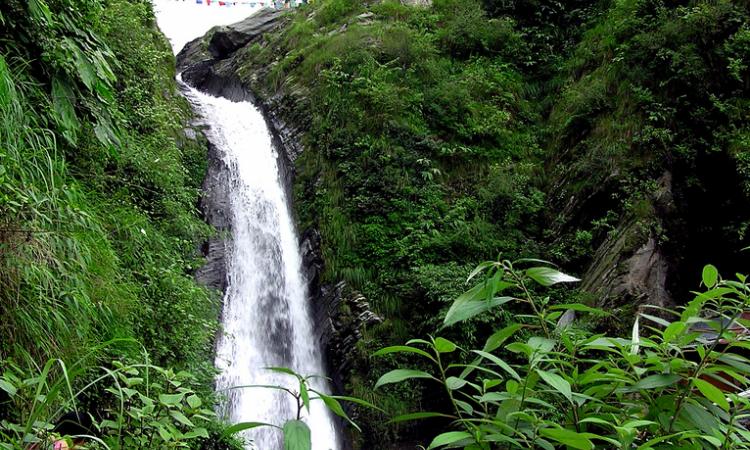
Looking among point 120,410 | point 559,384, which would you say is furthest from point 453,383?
point 120,410

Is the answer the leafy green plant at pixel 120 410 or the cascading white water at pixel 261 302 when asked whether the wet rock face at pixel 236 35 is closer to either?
the cascading white water at pixel 261 302

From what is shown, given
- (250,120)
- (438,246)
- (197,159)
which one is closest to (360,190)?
(438,246)

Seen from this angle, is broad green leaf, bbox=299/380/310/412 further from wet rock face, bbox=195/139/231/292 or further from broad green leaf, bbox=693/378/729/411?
wet rock face, bbox=195/139/231/292

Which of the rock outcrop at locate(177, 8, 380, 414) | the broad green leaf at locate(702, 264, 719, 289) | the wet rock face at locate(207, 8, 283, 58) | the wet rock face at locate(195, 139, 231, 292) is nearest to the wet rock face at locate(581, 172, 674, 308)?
the rock outcrop at locate(177, 8, 380, 414)

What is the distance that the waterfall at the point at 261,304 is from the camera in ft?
25.7

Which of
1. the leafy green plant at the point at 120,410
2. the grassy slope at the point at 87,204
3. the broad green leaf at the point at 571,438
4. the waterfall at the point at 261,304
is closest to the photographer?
the broad green leaf at the point at 571,438

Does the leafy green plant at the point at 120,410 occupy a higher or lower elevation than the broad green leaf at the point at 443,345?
lower

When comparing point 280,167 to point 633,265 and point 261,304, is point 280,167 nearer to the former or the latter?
point 261,304

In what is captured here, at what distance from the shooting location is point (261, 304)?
9078 mm

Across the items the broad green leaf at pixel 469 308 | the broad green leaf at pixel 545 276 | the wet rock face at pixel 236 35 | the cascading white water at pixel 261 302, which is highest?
the wet rock face at pixel 236 35

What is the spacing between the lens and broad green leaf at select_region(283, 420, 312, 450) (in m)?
0.69

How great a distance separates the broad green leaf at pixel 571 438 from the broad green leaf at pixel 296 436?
12.1 inches

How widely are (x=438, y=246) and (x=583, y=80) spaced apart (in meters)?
4.73

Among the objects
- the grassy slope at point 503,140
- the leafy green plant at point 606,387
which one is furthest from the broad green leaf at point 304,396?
the grassy slope at point 503,140
